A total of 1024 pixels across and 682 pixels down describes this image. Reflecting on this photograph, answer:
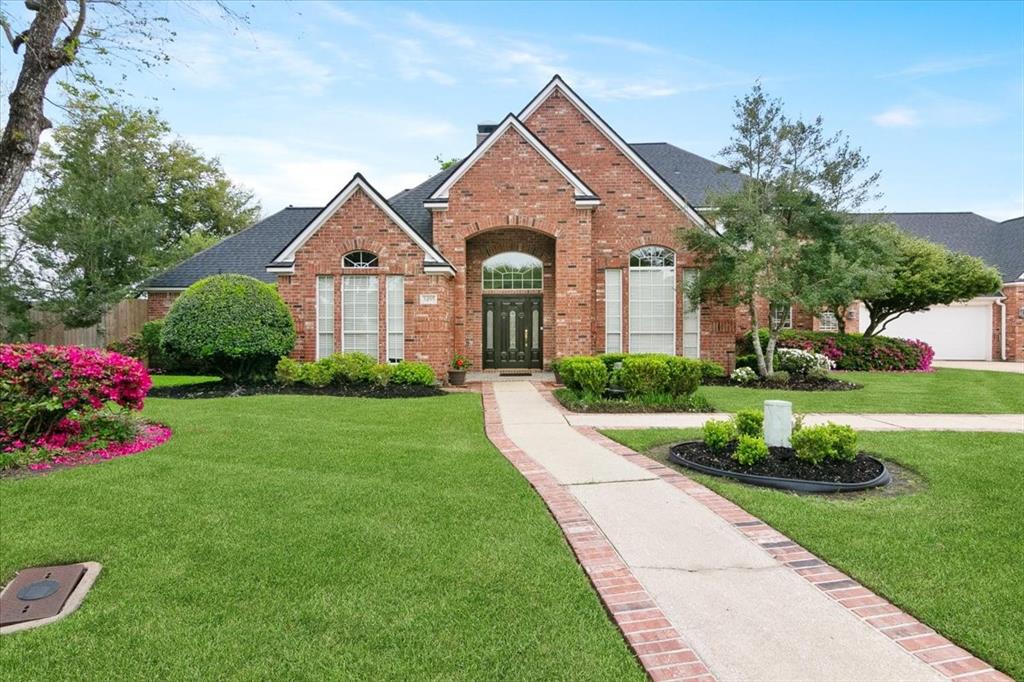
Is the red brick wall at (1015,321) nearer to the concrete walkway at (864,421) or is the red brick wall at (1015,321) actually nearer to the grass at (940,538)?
the concrete walkway at (864,421)

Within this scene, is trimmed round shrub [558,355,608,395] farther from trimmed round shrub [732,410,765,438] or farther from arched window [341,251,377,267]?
arched window [341,251,377,267]

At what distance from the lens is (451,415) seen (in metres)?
9.75

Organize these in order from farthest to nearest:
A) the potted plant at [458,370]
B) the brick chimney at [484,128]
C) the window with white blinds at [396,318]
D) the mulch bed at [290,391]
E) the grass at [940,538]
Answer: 1. the brick chimney at [484,128]
2. the potted plant at [458,370]
3. the window with white blinds at [396,318]
4. the mulch bed at [290,391]
5. the grass at [940,538]

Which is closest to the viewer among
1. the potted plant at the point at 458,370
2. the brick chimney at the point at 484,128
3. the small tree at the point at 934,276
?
the potted plant at the point at 458,370

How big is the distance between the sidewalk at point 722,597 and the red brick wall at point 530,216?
9678 millimetres

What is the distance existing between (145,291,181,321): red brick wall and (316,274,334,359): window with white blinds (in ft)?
32.8

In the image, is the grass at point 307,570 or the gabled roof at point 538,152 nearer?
the grass at point 307,570

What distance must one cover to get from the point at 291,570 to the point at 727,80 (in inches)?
620

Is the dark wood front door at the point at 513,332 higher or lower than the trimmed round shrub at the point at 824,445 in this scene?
higher

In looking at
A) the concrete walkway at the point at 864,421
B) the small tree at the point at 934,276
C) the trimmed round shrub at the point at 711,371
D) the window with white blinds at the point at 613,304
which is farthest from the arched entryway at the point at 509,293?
the small tree at the point at 934,276

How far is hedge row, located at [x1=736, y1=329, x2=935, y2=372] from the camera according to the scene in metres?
18.6

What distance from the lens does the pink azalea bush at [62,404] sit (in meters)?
6.61

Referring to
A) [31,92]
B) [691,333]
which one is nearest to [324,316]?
[31,92]

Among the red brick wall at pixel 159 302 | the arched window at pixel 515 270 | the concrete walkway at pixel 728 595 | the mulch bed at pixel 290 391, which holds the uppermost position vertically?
the arched window at pixel 515 270
